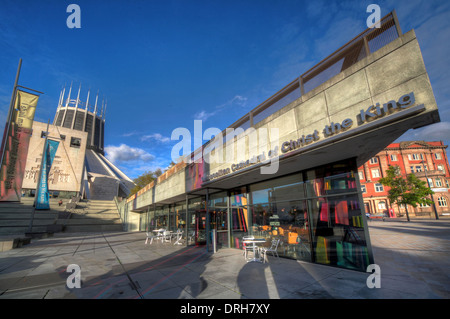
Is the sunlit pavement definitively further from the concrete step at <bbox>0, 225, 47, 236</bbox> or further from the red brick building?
the red brick building

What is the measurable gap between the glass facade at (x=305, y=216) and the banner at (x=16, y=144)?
10.9 metres

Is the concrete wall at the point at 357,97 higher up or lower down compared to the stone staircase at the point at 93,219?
higher up

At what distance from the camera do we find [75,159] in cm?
5100

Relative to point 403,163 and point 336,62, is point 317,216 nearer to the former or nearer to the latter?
point 336,62

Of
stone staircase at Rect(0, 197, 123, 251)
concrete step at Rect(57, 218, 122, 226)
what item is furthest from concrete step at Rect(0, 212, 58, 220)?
concrete step at Rect(57, 218, 122, 226)

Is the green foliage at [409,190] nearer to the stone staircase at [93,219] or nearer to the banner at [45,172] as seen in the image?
the stone staircase at [93,219]

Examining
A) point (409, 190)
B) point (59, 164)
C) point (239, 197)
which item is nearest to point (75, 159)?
point (59, 164)

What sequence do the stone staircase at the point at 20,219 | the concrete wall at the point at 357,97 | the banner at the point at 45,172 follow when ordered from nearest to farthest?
the concrete wall at the point at 357,97 < the banner at the point at 45,172 < the stone staircase at the point at 20,219

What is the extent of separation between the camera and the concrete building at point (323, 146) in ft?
15.6

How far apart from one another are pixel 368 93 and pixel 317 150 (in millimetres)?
1920

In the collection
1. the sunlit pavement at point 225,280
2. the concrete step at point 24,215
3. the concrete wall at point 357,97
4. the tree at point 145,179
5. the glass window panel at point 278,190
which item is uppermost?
the tree at point 145,179

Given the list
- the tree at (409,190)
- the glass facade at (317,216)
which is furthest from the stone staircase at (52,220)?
the tree at (409,190)

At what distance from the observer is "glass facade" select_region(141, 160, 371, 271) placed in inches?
276

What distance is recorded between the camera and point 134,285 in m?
5.61
